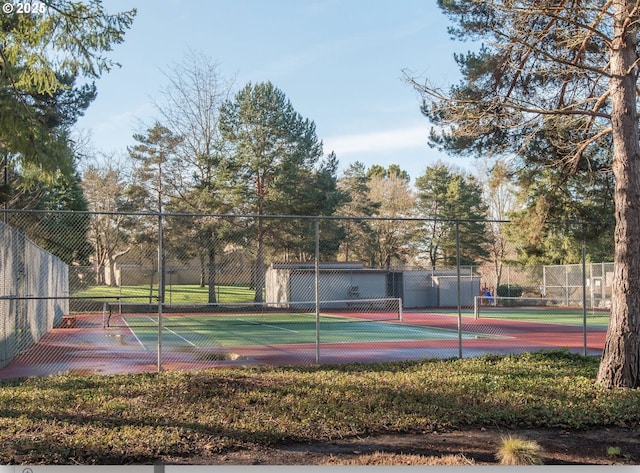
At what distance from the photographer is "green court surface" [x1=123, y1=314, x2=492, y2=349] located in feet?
56.5

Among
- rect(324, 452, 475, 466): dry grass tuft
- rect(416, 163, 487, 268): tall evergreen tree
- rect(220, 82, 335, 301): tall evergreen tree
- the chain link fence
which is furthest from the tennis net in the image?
rect(324, 452, 475, 466): dry grass tuft

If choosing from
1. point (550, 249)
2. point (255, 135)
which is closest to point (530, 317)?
point (550, 249)

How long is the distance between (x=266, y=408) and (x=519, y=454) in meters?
2.87

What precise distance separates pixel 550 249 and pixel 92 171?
1035 inches

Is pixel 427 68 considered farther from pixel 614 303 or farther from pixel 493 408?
pixel 493 408

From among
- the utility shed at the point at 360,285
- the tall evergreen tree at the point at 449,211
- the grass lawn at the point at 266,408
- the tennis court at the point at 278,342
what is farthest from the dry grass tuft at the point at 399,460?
the tall evergreen tree at the point at 449,211

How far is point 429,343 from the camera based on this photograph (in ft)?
54.0

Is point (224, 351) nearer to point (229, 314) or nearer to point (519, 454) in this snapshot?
point (519, 454)

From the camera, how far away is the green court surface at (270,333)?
17234 mm

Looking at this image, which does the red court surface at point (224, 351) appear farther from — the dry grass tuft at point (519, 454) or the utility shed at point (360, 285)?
the utility shed at point (360, 285)

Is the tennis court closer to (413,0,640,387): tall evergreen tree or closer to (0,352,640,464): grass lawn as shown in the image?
(0,352,640,464): grass lawn

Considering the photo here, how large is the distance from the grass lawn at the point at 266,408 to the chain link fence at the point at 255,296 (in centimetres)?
178

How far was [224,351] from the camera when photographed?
577 inches

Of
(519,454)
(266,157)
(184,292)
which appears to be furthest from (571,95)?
(266,157)
